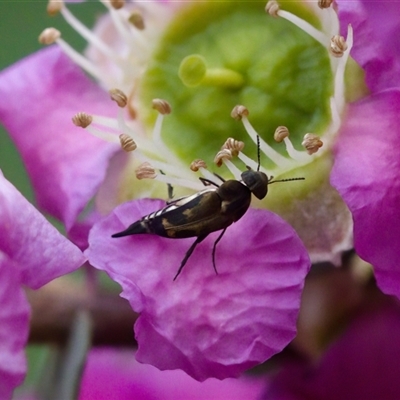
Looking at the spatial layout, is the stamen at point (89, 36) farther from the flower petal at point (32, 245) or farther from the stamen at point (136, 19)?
the flower petal at point (32, 245)

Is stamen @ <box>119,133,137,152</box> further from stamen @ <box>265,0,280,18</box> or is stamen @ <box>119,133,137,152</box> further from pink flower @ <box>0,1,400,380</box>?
stamen @ <box>265,0,280,18</box>

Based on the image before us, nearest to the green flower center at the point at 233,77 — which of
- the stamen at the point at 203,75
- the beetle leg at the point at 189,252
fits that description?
the stamen at the point at 203,75

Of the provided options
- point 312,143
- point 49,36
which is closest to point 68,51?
point 49,36

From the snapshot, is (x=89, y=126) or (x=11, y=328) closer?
(x=11, y=328)

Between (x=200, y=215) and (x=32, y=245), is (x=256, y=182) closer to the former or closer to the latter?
(x=200, y=215)

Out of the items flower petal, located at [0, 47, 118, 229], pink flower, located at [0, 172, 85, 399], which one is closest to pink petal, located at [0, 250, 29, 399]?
pink flower, located at [0, 172, 85, 399]
